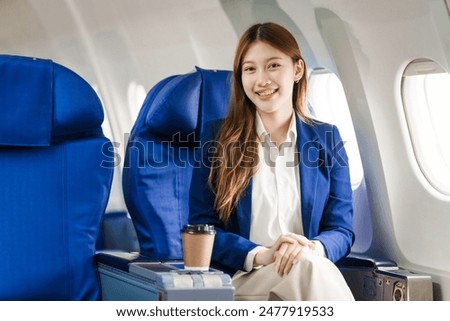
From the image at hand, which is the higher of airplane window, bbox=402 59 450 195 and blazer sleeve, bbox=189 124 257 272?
airplane window, bbox=402 59 450 195

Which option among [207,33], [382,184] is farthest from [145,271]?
[207,33]

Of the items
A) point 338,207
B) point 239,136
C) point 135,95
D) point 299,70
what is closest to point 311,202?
point 338,207

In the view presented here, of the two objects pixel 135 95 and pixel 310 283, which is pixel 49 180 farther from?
pixel 135 95

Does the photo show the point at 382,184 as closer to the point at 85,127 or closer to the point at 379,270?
the point at 379,270

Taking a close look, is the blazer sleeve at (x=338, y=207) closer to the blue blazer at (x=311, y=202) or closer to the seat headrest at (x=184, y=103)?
the blue blazer at (x=311, y=202)

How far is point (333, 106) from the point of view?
3.75 meters

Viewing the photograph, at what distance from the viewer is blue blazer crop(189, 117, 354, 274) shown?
2902mm

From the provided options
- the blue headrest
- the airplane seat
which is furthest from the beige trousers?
the blue headrest

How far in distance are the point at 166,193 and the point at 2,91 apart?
652 millimetres

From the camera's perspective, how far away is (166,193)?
3217 millimetres

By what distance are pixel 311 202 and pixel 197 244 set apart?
60 centimetres

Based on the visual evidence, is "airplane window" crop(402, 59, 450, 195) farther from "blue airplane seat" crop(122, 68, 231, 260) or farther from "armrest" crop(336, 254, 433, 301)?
"blue airplane seat" crop(122, 68, 231, 260)

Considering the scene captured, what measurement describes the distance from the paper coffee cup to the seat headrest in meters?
0.67
